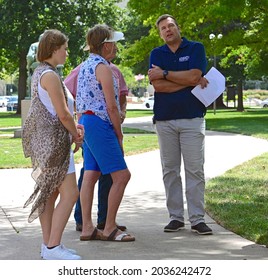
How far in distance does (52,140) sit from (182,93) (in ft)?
6.14

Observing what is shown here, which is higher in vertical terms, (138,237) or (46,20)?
(46,20)

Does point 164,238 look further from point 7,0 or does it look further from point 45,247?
point 7,0

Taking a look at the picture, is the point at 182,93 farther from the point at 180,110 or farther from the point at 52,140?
the point at 52,140

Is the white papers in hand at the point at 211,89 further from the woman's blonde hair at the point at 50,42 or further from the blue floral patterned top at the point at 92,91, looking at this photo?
the woman's blonde hair at the point at 50,42

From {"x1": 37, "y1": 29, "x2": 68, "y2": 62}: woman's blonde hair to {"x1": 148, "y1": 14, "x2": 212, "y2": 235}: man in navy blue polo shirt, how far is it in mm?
1650

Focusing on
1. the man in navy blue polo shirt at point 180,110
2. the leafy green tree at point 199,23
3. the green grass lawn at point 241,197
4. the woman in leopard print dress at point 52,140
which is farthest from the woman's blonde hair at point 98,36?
the leafy green tree at point 199,23

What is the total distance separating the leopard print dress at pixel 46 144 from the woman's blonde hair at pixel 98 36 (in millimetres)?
1109

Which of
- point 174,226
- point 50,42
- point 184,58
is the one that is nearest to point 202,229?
point 174,226

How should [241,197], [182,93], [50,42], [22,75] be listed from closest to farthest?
1. [50,42]
2. [182,93]
3. [241,197]
4. [22,75]

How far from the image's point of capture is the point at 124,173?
7.34m

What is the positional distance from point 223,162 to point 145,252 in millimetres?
8579

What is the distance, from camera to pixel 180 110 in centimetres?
776

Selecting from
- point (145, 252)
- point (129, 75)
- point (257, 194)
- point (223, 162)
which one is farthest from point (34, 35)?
point (129, 75)

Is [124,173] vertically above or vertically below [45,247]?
above
